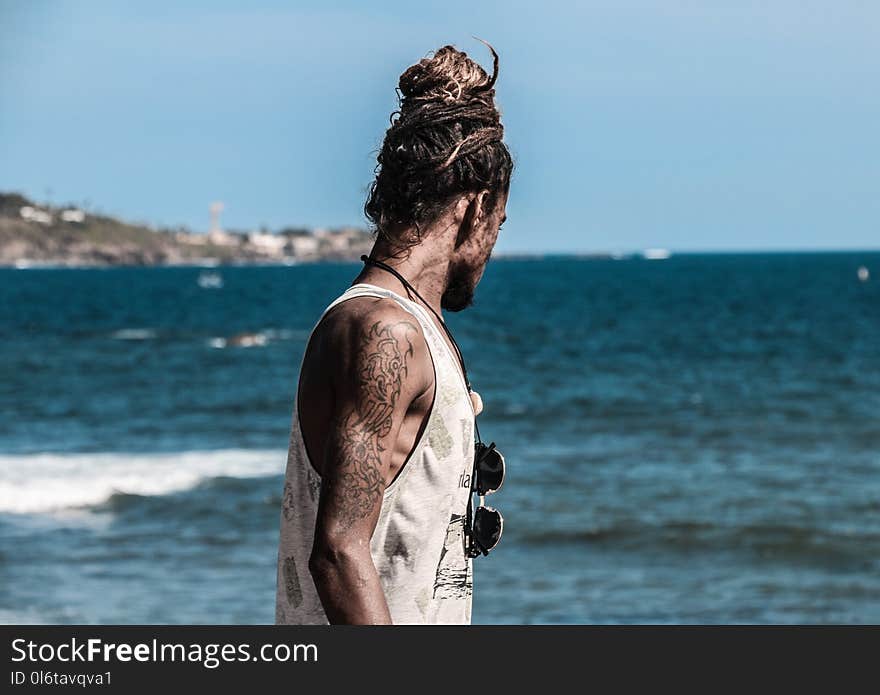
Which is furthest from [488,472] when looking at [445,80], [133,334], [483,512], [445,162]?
[133,334]

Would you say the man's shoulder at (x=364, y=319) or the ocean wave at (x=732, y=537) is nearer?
the man's shoulder at (x=364, y=319)

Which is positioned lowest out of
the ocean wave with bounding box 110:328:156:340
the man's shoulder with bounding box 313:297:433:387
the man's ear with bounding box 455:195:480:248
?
the man's shoulder with bounding box 313:297:433:387

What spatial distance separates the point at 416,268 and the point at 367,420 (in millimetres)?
387

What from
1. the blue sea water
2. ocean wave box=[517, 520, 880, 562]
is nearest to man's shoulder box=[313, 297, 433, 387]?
the blue sea water

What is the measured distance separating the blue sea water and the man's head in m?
7.80

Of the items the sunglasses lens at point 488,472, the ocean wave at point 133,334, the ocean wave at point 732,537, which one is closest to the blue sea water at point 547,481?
the ocean wave at point 732,537

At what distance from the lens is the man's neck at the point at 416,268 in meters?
2.68

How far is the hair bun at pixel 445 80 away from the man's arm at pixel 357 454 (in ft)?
1.55

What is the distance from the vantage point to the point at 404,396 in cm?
250

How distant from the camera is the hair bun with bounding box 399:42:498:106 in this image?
2615 mm

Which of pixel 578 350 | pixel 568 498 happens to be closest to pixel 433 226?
pixel 568 498

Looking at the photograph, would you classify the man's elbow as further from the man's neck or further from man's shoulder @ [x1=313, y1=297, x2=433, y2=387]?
the man's neck

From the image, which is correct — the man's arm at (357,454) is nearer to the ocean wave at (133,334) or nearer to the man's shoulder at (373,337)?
the man's shoulder at (373,337)

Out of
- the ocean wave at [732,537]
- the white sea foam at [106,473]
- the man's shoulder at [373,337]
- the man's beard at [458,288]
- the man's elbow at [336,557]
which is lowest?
the man's elbow at [336,557]
